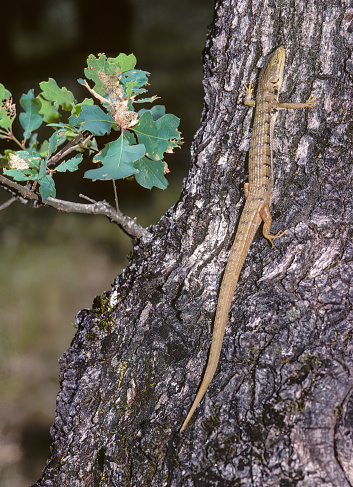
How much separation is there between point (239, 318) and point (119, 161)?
0.57m

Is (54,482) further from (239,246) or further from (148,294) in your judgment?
(239,246)

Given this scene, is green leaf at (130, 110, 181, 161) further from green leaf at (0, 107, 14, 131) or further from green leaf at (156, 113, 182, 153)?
green leaf at (0, 107, 14, 131)

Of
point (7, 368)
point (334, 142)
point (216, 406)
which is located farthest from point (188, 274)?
point (7, 368)

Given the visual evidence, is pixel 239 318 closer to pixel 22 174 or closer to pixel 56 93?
pixel 22 174

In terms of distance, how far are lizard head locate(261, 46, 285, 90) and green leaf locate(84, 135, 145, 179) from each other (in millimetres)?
521

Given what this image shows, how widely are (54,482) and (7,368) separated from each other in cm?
68

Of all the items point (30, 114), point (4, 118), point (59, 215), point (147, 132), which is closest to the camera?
point (147, 132)

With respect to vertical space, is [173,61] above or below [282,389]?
above

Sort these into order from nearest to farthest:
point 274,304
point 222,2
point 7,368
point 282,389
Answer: point 282,389 < point 274,304 < point 222,2 < point 7,368

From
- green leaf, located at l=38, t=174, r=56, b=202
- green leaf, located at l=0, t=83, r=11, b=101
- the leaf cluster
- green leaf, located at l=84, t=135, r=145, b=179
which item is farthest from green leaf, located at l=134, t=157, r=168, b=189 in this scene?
green leaf, located at l=0, t=83, r=11, b=101

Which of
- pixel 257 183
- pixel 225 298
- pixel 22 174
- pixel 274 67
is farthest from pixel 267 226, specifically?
pixel 22 174

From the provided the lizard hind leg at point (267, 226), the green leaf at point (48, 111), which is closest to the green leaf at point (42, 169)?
the green leaf at point (48, 111)

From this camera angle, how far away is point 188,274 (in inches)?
47.6

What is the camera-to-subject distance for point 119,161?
1.01m
